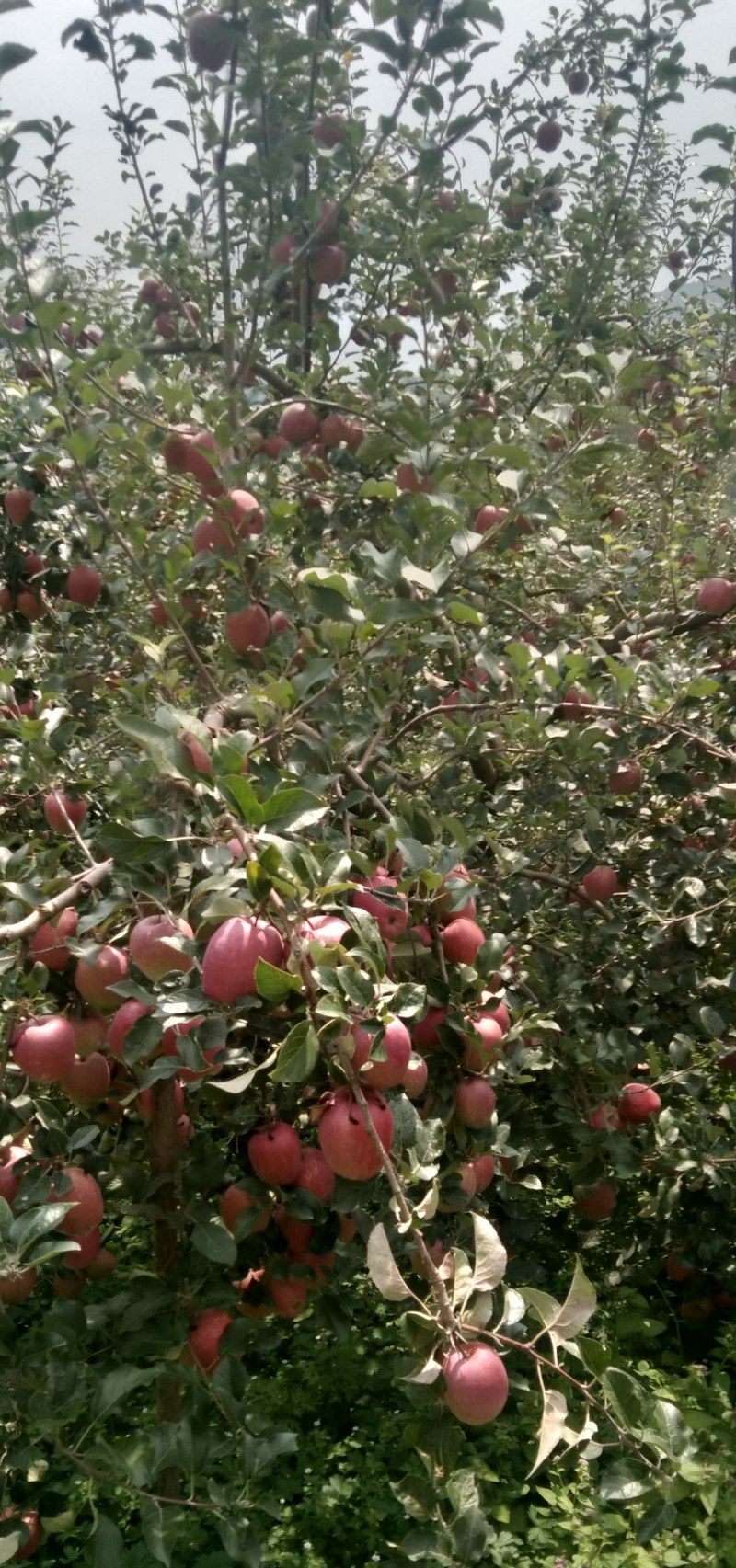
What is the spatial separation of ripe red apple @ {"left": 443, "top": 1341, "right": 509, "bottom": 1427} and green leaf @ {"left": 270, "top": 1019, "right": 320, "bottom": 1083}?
0.27 meters

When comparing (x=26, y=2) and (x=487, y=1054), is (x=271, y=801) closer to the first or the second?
(x=487, y=1054)

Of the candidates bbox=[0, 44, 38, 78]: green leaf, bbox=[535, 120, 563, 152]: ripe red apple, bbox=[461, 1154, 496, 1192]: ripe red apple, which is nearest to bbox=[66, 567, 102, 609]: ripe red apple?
bbox=[0, 44, 38, 78]: green leaf

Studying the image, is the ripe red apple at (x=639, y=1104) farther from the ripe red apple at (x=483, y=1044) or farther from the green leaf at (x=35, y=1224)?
the green leaf at (x=35, y=1224)

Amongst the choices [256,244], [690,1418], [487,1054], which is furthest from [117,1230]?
[256,244]

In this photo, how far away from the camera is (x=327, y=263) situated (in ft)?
9.04

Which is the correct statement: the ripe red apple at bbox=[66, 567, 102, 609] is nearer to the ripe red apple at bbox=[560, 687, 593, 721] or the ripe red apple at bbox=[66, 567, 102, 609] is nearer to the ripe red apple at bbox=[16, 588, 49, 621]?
the ripe red apple at bbox=[16, 588, 49, 621]

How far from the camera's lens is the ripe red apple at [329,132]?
269cm

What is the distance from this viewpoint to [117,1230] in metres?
2.88

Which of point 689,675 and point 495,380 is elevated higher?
point 495,380

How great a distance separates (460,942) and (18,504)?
1.66m

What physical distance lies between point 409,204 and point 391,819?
189cm

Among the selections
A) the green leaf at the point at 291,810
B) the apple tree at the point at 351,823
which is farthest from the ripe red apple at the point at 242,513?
the green leaf at the point at 291,810

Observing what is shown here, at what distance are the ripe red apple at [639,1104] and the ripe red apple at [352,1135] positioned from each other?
114 centimetres

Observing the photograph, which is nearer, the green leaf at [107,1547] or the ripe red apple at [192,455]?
the green leaf at [107,1547]
